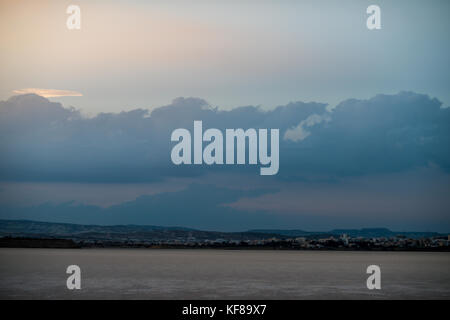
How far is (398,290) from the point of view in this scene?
158ft

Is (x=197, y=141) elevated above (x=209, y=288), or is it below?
above

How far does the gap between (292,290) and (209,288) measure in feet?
24.1

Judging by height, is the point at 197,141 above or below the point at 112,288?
above
